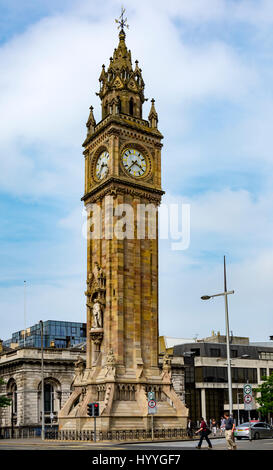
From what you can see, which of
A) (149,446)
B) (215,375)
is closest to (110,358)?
(149,446)

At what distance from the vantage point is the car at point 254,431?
1906 inches

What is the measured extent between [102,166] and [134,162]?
3.50 m

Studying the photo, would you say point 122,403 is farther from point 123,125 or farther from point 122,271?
point 123,125

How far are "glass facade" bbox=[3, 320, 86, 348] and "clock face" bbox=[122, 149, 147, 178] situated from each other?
278ft

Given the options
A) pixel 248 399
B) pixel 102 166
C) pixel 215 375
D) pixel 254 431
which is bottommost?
pixel 254 431

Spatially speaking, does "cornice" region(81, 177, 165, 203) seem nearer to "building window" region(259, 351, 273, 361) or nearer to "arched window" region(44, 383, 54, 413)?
"arched window" region(44, 383, 54, 413)

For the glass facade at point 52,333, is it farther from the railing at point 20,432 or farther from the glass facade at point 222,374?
the railing at point 20,432

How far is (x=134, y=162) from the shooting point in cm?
6369

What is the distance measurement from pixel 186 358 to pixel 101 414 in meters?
45.1

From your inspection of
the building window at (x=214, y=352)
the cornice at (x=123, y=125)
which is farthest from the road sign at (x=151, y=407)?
the building window at (x=214, y=352)

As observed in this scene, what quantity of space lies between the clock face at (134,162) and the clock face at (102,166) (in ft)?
6.58
